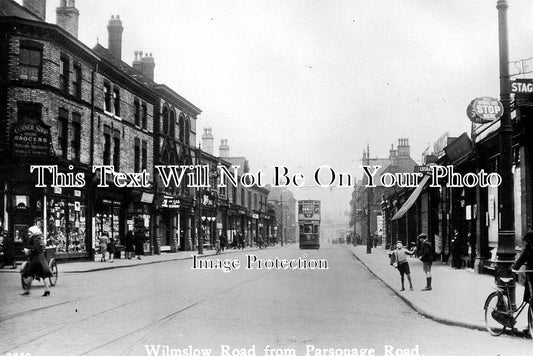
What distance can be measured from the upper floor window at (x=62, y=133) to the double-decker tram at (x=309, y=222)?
2515 centimetres

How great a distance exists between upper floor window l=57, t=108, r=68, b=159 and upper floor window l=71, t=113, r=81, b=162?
28.0 inches

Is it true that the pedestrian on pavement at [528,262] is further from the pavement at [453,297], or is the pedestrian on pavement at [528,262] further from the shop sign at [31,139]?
the shop sign at [31,139]

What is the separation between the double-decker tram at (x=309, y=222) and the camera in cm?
5050

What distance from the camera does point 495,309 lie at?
945 cm

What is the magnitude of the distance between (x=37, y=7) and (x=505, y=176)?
25.5 m

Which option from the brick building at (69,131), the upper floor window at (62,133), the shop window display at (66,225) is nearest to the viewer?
the brick building at (69,131)

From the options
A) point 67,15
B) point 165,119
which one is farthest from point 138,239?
point 67,15

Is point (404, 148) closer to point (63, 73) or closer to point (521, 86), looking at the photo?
point (63, 73)

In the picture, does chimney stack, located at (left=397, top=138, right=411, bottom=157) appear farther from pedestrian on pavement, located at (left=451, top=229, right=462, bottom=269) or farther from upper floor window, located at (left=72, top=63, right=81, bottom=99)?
upper floor window, located at (left=72, top=63, right=81, bottom=99)

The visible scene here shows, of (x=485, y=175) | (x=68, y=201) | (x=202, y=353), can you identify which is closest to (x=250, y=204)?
(x=68, y=201)

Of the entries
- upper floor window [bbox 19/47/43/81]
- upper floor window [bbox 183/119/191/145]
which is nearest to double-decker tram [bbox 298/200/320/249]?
upper floor window [bbox 183/119/191/145]

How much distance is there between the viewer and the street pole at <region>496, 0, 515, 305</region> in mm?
9859

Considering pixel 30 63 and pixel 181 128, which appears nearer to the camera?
pixel 30 63

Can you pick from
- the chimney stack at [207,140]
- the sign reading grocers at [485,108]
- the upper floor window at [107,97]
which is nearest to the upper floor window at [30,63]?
the upper floor window at [107,97]
